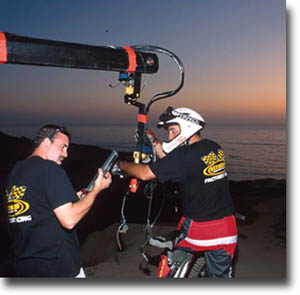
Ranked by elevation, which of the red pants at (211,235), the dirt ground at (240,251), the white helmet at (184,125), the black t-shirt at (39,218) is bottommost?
the dirt ground at (240,251)

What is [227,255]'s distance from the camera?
9.18ft

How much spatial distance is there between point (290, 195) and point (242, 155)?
49.1 ft

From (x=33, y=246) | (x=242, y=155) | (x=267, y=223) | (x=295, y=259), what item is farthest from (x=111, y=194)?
(x=33, y=246)

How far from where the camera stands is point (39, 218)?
6.88 feet

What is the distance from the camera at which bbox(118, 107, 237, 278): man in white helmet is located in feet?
8.67

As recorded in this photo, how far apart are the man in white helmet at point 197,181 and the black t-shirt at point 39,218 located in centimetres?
68

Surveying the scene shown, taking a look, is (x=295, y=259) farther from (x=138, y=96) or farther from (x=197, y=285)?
(x=138, y=96)

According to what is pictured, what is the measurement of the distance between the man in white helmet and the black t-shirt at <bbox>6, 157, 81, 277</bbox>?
26.9 inches

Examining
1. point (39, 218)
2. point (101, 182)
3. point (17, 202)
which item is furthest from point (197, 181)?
point (17, 202)

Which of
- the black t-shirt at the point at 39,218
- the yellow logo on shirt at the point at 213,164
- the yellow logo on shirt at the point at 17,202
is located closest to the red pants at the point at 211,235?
the yellow logo on shirt at the point at 213,164

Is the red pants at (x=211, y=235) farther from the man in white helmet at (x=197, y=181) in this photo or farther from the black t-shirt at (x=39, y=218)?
the black t-shirt at (x=39, y=218)

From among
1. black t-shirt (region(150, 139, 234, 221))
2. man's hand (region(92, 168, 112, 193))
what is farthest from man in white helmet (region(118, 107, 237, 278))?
man's hand (region(92, 168, 112, 193))

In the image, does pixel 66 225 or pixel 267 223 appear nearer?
pixel 66 225

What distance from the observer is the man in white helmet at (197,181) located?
264 centimetres
